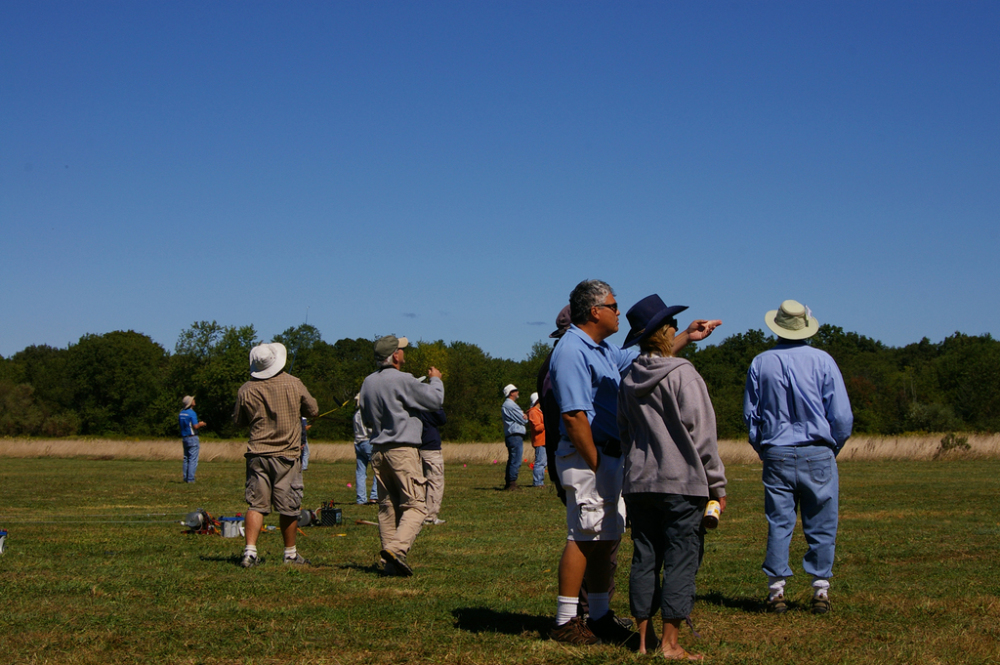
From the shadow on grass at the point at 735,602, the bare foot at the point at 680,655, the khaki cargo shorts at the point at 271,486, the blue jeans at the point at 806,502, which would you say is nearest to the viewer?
the bare foot at the point at 680,655

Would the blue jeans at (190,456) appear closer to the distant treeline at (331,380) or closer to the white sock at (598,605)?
the white sock at (598,605)

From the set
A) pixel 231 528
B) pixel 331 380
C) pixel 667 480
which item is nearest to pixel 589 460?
pixel 667 480

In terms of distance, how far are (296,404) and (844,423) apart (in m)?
4.62

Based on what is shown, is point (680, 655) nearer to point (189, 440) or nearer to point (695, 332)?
point (695, 332)

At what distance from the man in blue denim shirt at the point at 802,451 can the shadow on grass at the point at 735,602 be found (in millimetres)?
138

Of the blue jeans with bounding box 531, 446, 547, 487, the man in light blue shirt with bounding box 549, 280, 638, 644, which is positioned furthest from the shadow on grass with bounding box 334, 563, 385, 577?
the blue jeans with bounding box 531, 446, 547, 487

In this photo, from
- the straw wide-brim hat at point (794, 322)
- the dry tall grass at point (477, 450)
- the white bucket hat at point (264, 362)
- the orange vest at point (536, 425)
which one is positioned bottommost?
the dry tall grass at point (477, 450)

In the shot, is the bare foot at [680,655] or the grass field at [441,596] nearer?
the bare foot at [680,655]

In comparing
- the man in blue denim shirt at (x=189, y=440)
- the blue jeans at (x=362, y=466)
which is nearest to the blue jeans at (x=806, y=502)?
the blue jeans at (x=362, y=466)

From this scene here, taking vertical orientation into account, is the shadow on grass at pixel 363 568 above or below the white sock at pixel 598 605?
below

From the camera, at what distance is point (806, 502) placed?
20.5 feet

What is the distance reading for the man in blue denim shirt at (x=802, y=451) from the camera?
618cm

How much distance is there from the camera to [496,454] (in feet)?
103

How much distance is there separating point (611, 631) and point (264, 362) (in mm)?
4434
